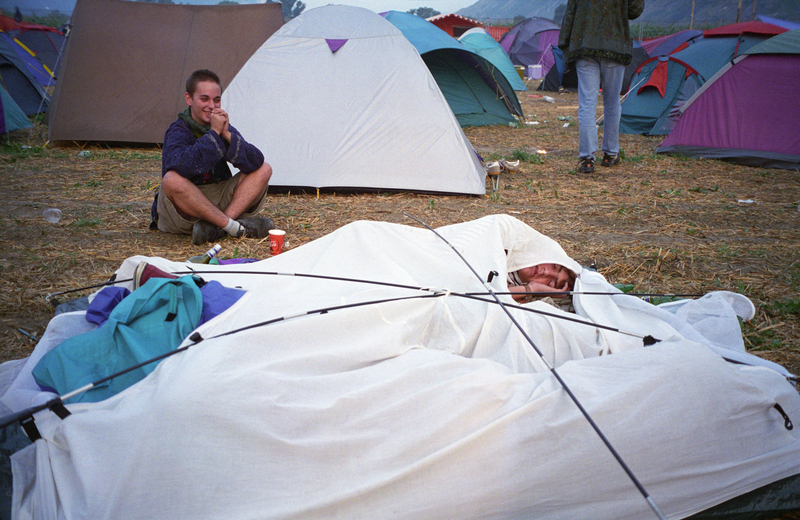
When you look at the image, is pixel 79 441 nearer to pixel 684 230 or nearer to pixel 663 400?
pixel 663 400

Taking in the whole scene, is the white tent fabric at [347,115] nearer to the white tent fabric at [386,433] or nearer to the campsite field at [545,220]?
the campsite field at [545,220]

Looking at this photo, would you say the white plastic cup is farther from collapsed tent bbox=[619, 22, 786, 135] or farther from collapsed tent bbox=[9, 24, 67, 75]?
collapsed tent bbox=[9, 24, 67, 75]

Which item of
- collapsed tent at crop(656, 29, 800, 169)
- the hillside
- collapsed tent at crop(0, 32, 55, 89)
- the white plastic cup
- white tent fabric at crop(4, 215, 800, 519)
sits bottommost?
white tent fabric at crop(4, 215, 800, 519)

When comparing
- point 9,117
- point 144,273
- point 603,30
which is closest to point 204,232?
point 144,273

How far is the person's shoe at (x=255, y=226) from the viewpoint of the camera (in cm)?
387

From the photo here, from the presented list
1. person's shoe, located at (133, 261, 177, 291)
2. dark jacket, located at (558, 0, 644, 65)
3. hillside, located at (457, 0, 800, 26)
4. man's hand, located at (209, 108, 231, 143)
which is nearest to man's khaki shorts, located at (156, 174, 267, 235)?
man's hand, located at (209, 108, 231, 143)

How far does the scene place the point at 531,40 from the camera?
19.6 meters

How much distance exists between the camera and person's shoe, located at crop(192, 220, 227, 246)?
12.1 ft

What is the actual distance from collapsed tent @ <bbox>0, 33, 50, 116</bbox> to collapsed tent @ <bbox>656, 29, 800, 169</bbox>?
415 inches

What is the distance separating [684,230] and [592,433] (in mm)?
3319

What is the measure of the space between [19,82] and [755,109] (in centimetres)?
1131

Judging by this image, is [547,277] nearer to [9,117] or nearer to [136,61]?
[136,61]

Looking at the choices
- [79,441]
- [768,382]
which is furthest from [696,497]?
[79,441]

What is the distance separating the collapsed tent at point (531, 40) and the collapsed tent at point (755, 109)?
12.4 meters
